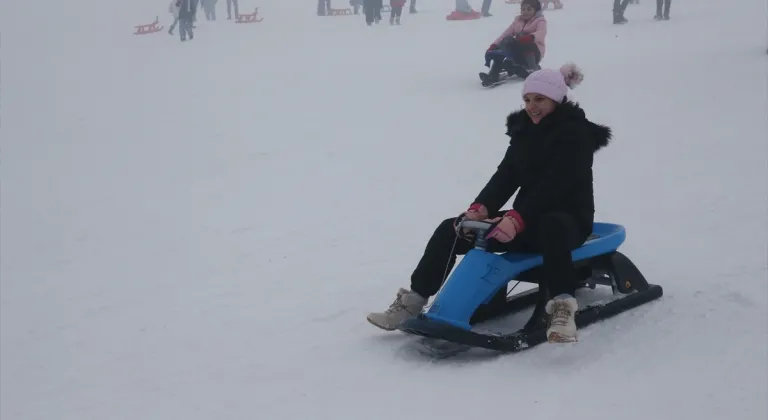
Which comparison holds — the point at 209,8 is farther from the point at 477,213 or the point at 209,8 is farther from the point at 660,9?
the point at 477,213

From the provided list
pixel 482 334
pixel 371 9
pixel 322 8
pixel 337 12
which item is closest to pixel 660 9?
pixel 371 9

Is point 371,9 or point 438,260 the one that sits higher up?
point 371,9

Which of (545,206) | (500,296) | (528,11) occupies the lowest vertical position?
(500,296)

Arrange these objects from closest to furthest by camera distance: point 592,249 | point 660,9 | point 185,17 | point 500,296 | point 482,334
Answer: point 482,334 < point 592,249 < point 500,296 < point 660,9 < point 185,17

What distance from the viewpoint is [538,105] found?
12.8 feet

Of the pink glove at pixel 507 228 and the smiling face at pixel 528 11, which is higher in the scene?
the smiling face at pixel 528 11

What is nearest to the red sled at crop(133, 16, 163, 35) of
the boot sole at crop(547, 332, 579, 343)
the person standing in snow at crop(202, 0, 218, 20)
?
the person standing in snow at crop(202, 0, 218, 20)

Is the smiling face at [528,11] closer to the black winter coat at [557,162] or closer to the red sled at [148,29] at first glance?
the black winter coat at [557,162]

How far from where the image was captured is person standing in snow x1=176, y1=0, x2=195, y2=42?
19.4 metres

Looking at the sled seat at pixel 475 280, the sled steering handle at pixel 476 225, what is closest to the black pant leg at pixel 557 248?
the sled seat at pixel 475 280

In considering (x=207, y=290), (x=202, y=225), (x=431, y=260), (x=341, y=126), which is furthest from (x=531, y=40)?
(x=431, y=260)

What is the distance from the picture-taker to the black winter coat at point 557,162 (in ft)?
12.4

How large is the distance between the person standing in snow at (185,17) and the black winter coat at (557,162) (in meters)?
16.7

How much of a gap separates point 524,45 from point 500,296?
718 centimetres
